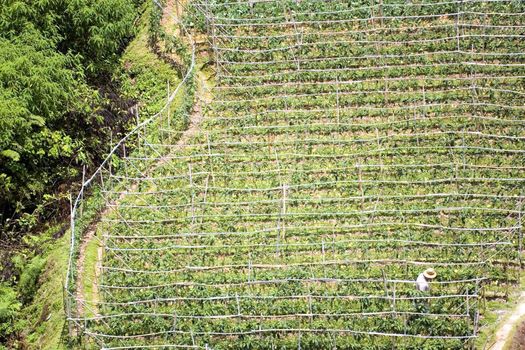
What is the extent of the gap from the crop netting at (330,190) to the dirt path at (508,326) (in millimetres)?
397

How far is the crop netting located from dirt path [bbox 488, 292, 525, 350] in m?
0.40

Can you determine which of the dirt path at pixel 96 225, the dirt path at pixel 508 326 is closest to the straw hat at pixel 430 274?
the dirt path at pixel 508 326

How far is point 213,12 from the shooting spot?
18.1m

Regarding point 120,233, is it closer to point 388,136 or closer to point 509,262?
point 388,136

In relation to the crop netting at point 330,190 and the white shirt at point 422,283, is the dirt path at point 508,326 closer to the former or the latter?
the crop netting at point 330,190

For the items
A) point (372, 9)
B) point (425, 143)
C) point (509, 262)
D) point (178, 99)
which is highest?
point (372, 9)

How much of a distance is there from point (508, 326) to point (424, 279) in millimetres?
1609

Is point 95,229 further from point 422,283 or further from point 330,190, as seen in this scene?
point 422,283

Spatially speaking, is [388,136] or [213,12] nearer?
[388,136]

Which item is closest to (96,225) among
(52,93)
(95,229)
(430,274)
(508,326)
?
(95,229)

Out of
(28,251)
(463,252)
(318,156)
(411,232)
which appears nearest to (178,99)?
(318,156)

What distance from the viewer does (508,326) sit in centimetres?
1130

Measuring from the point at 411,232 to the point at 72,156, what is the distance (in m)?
7.91

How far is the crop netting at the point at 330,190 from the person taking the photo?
1158cm
